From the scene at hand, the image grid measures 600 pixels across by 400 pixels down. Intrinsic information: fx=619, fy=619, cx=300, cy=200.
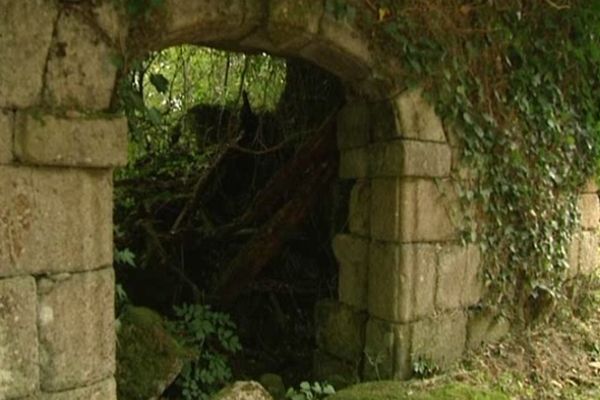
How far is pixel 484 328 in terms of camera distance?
4156 millimetres

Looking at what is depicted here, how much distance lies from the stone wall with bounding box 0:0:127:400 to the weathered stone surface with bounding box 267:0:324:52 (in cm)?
81

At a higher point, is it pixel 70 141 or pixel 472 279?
pixel 70 141

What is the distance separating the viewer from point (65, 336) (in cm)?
250

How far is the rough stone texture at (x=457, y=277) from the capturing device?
3850 millimetres

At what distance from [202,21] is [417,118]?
144 cm

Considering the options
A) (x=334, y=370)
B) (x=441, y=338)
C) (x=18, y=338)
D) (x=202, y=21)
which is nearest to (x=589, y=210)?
(x=441, y=338)

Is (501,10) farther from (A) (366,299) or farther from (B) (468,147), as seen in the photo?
(A) (366,299)

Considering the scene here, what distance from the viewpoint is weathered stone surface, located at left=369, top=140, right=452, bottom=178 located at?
3592 millimetres

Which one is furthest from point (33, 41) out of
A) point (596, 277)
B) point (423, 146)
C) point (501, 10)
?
point (596, 277)

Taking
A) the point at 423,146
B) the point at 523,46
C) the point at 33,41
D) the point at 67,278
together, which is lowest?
the point at 67,278

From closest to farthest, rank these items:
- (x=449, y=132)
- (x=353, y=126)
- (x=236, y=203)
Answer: (x=449, y=132) < (x=353, y=126) < (x=236, y=203)

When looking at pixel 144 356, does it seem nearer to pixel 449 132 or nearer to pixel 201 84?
pixel 449 132

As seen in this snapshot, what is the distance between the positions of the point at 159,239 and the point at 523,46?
3.05 metres

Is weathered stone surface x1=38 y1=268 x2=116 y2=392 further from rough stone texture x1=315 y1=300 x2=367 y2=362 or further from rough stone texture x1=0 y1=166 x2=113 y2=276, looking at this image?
rough stone texture x1=315 y1=300 x2=367 y2=362
